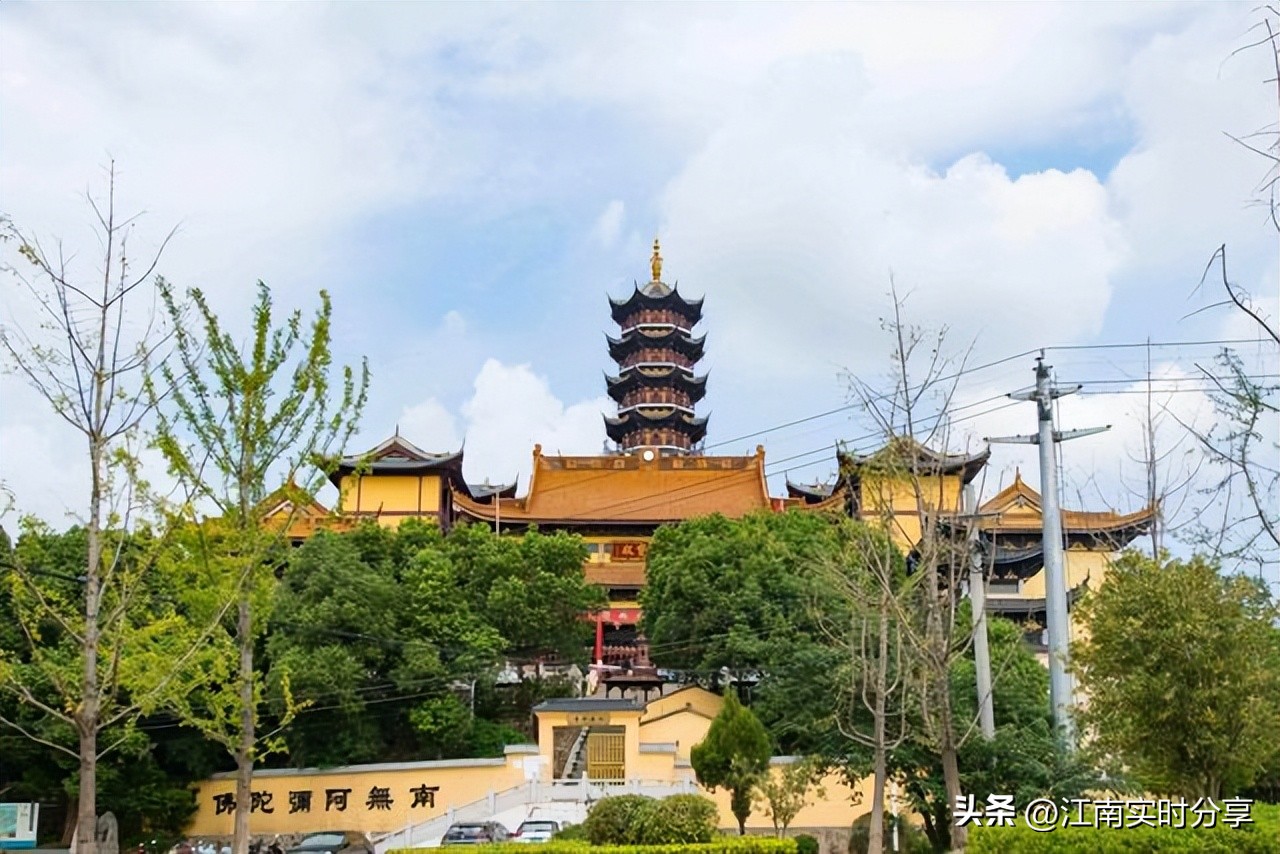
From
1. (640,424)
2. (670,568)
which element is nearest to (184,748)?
(670,568)

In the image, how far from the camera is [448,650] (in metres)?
26.2

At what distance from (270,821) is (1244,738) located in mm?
18512

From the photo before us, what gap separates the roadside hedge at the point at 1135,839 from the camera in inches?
354

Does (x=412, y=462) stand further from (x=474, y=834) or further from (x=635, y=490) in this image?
(x=474, y=834)

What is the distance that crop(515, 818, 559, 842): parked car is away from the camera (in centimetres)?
1880

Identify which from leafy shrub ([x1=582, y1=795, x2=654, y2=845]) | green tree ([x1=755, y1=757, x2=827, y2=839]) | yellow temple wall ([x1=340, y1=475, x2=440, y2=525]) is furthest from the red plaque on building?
leafy shrub ([x1=582, y1=795, x2=654, y2=845])

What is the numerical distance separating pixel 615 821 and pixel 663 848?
0.98 metres

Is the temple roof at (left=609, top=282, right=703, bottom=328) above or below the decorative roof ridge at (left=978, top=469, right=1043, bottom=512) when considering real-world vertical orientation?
above

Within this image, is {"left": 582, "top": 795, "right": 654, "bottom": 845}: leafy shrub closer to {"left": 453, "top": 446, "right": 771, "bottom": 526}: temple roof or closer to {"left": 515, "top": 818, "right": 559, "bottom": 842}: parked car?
{"left": 515, "top": 818, "right": 559, "bottom": 842}: parked car

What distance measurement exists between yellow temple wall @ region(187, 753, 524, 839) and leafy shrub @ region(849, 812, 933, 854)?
7189 millimetres

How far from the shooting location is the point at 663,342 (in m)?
54.0

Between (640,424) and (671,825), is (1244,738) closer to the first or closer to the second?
(671,825)

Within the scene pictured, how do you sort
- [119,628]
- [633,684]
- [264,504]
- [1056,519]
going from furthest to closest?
[633,684] < [1056,519] < [264,504] < [119,628]

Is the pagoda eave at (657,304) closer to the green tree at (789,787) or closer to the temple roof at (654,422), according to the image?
the temple roof at (654,422)
